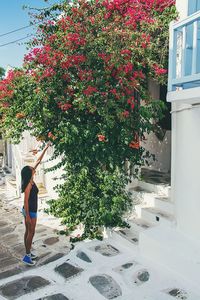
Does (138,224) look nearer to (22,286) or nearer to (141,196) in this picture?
(141,196)

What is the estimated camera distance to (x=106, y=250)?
20.9 ft

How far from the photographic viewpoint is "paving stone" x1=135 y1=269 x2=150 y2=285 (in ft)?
17.3

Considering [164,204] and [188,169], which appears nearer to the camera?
[188,169]

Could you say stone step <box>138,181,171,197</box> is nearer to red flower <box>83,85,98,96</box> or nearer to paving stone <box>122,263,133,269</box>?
paving stone <box>122,263,133,269</box>

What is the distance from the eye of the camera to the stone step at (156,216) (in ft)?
20.4

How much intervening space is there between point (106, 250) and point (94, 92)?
314 centimetres

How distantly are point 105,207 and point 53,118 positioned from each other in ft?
7.29

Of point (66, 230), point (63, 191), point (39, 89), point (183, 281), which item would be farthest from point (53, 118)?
point (183, 281)

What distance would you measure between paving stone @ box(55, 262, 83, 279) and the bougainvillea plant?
1395 mm

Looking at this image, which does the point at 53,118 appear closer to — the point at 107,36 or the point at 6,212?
the point at 107,36

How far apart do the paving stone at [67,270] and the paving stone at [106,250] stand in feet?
2.29

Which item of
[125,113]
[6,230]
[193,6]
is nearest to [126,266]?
[125,113]

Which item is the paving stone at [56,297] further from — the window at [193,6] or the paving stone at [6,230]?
the window at [193,6]

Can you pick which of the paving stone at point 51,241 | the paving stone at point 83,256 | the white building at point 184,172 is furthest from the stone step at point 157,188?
the paving stone at point 51,241
